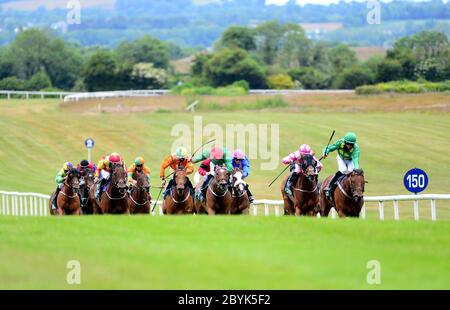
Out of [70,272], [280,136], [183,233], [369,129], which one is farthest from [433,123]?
[70,272]

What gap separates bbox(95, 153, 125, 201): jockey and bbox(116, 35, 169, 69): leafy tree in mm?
87527

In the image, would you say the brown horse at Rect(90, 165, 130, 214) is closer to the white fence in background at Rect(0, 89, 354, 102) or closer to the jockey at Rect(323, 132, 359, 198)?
the jockey at Rect(323, 132, 359, 198)

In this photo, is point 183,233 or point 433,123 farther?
point 433,123

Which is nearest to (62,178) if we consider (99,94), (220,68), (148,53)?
(99,94)

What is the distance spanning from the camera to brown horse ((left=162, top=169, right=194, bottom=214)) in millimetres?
21312

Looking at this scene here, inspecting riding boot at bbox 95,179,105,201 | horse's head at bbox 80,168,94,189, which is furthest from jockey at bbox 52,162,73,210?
riding boot at bbox 95,179,105,201

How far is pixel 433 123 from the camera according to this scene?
2042 inches

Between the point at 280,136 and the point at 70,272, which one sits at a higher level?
the point at 70,272

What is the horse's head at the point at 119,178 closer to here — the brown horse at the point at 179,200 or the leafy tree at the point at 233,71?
the brown horse at the point at 179,200

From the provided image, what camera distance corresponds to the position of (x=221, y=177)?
20656 mm

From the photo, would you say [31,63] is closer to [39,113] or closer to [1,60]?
[1,60]

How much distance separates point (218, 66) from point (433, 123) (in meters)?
41.4

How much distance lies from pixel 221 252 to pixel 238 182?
7072mm

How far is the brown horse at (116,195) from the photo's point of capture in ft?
71.8
